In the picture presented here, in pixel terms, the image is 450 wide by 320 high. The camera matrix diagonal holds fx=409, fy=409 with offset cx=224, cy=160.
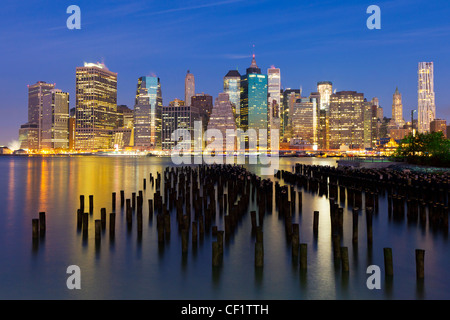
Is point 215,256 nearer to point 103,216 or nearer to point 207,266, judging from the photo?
point 207,266

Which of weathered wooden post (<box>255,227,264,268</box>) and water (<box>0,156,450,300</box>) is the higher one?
weathered wooden post (<box>255,227,264,268</box>)

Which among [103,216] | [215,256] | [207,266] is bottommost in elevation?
[207,266]

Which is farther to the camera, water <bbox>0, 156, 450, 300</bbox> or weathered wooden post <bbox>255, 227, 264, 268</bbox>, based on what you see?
weathered wooden post <bbox>255, 227, 264, 268</bbox>

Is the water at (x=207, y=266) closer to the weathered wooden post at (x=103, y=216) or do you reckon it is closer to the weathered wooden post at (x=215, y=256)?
the weathered wooden post at (x=215, y=256)

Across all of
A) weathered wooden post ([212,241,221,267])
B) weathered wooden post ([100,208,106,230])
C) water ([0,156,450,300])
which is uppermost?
weathered wooden post ([100,208,106,230])

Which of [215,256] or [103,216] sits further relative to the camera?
[103,216]

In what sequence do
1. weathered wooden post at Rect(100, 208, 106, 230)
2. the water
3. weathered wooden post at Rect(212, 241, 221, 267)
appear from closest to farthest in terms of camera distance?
the water, weathered wooden post at Rect(212, 241, 221, 267), weathered wooden post at Rect(100, 208, 106, 230)

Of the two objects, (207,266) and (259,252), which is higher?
(259,252)

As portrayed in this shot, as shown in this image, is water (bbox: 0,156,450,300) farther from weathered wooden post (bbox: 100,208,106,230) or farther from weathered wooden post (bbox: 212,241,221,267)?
weathered wooden post (bbox: 100,208,106,230)

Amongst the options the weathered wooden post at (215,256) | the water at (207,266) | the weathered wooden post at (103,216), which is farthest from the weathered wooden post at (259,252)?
the weathered wooden post at (103,216)

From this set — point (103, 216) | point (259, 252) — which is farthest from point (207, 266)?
point (103, 216)

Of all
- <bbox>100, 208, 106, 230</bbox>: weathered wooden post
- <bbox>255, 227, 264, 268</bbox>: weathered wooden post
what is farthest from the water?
<bbox>100, 208, 106, 230</bbox>: weathered wooden post

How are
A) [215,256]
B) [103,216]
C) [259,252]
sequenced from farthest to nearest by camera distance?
[103,216] < [259,252] < [215,256]

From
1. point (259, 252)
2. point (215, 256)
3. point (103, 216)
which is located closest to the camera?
point (215, 256)
